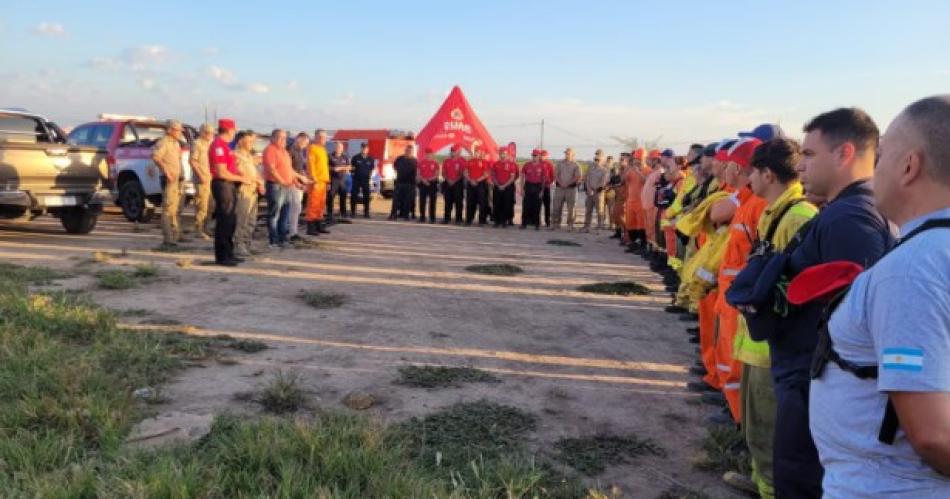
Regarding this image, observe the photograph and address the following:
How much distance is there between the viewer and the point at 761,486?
3135 mm

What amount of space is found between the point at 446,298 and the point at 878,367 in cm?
649

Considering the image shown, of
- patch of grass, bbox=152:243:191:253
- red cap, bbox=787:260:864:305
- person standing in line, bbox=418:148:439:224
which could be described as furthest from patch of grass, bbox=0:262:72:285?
person standing in line, bbox=418:148:439:224

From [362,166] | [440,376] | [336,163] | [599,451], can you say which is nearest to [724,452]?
[599,451]

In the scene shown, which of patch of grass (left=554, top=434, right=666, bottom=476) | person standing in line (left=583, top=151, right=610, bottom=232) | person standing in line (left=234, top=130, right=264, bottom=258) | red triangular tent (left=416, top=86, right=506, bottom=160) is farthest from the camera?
red triangular tent (left=416, top=86, right=506, bottom=160)

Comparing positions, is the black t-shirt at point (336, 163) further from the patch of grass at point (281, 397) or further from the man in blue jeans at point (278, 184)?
the patch of grass at point (281, 397)

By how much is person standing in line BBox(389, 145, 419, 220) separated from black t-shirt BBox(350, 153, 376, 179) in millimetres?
732

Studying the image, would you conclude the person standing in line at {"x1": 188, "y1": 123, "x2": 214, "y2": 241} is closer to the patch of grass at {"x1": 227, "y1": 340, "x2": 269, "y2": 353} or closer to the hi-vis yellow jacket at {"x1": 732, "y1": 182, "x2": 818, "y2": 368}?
the patch of grass at {"x1": 227, "y1": 340, "x2": 269, "y2": 353}

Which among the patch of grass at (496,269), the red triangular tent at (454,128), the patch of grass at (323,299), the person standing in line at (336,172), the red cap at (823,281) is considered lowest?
the patch of grass at (323,299)

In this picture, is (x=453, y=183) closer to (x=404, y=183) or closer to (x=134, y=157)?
(x=404, y=183)

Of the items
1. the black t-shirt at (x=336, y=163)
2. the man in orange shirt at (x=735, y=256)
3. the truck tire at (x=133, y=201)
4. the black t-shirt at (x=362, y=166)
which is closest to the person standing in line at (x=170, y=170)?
the truck tire at (x=133, y=201)

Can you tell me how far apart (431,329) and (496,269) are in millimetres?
3610

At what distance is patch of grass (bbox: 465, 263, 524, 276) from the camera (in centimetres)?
973

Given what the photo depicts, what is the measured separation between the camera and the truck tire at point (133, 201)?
1294 centimetres

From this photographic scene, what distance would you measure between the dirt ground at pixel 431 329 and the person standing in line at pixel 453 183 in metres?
5.23
